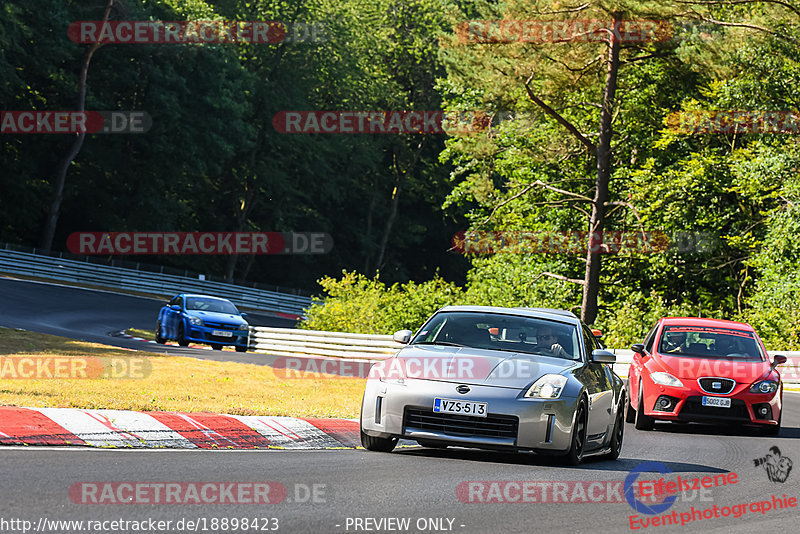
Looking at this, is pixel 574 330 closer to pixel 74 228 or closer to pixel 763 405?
pixel 763 405

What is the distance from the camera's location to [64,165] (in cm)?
6109

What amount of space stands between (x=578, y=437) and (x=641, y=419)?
5947 millimetres

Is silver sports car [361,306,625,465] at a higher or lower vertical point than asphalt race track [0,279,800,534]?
higher

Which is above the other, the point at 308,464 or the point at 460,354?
the point at 460,354

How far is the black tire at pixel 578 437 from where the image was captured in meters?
10.5

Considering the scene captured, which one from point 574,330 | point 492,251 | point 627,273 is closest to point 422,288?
point 492,251

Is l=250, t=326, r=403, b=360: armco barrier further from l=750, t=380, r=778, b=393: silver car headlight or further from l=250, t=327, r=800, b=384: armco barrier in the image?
l=750, t=380, r=778, b=393: silver car headlight

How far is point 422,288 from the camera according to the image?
39.0 m

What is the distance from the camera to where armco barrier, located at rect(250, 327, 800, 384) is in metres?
31.5

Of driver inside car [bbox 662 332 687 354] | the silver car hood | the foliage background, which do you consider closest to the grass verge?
the silver car hood

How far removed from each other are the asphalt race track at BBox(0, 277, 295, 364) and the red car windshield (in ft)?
40.5

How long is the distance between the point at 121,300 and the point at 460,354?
4156cm

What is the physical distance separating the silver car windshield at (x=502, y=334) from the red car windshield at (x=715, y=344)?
18.1 ft

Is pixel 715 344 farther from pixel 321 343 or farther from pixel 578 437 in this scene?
pixel 321 343
